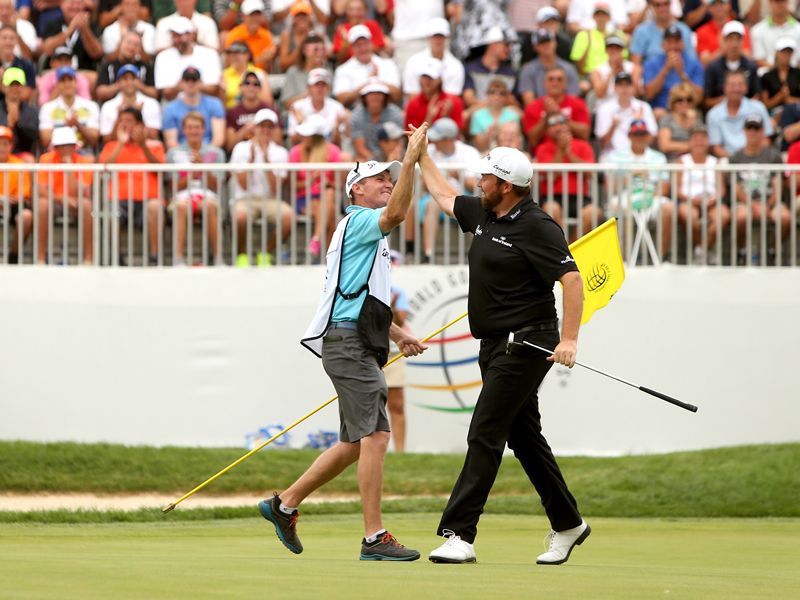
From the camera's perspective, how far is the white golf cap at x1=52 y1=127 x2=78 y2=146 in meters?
17.0

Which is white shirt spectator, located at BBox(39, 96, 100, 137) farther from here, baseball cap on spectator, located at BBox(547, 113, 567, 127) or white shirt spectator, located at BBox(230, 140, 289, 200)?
baseball cap on spectator, located at BBox(547, 113, 567, 127)

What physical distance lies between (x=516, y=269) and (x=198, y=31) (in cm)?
1159

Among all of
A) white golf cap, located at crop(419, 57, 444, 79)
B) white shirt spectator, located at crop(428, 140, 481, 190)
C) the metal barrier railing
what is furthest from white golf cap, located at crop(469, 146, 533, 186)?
white golf cap, located at crop(419, 57, 444, 79)

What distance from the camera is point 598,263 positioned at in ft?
33.1

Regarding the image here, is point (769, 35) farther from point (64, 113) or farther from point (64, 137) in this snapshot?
point (64, 137)

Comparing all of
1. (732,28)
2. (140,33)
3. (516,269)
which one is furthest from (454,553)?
(732,28)

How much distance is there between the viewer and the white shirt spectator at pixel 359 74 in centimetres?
1875

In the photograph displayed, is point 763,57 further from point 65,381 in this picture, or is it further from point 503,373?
point 503,373

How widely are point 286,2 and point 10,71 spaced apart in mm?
3690

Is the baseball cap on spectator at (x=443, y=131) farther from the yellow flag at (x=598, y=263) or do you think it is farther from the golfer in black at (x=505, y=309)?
the golfer in black at (x=505, y=309)

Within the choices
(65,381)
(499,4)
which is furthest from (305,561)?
(499,4)

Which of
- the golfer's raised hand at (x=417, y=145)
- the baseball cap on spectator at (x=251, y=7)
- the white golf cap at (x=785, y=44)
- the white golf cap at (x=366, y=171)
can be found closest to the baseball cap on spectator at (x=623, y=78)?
the white golf cap at (x=785, y=44)

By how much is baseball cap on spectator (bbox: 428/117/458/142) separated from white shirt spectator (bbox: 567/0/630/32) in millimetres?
3795

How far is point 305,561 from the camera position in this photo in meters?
8.05
